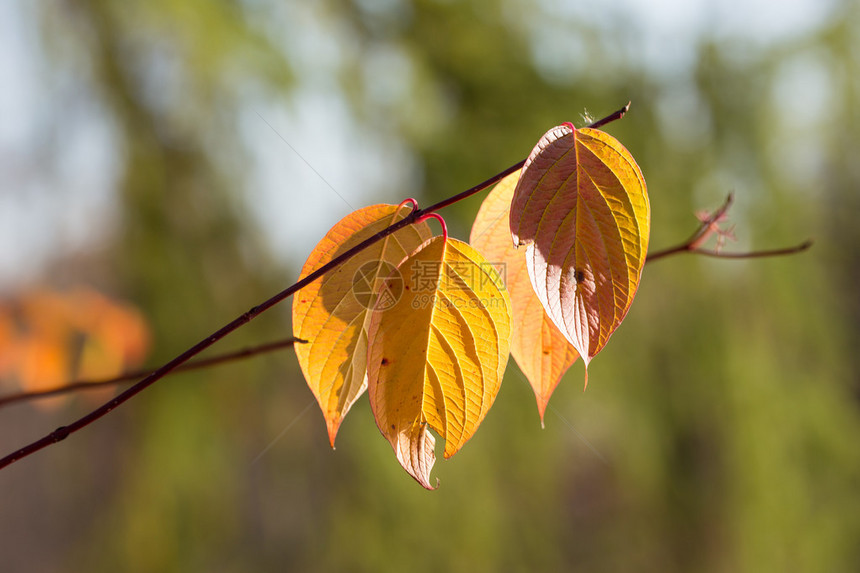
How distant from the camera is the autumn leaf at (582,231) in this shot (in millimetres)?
190

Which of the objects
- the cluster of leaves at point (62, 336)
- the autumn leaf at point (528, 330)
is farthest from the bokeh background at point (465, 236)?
the autumn leaf at point (528, 330)

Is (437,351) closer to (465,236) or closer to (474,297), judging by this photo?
(474,297)

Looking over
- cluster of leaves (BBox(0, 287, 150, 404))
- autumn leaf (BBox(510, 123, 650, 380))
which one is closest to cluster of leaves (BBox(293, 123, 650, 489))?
autumn leaf (BBox(510, 123, 650, 380))

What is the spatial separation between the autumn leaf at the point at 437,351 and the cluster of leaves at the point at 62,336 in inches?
30.6

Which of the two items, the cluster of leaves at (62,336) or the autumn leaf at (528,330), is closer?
the autumn leaf at (528,330)

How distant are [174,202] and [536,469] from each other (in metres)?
0.88

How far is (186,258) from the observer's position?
107 centimetres

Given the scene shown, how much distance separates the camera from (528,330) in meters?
0.25

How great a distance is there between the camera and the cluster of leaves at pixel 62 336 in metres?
0.89

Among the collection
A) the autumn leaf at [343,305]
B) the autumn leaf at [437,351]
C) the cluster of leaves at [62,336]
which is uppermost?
the cluster of leaves at [62,336]

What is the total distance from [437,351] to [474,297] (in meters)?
0.03

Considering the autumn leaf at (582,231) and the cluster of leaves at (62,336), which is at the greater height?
the cluster of leaves at (62,336)

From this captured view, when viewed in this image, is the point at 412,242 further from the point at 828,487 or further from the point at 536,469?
the point at 828,487

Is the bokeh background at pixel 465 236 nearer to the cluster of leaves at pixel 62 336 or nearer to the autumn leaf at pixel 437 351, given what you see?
the cluster of leaves at pixel 62 336
